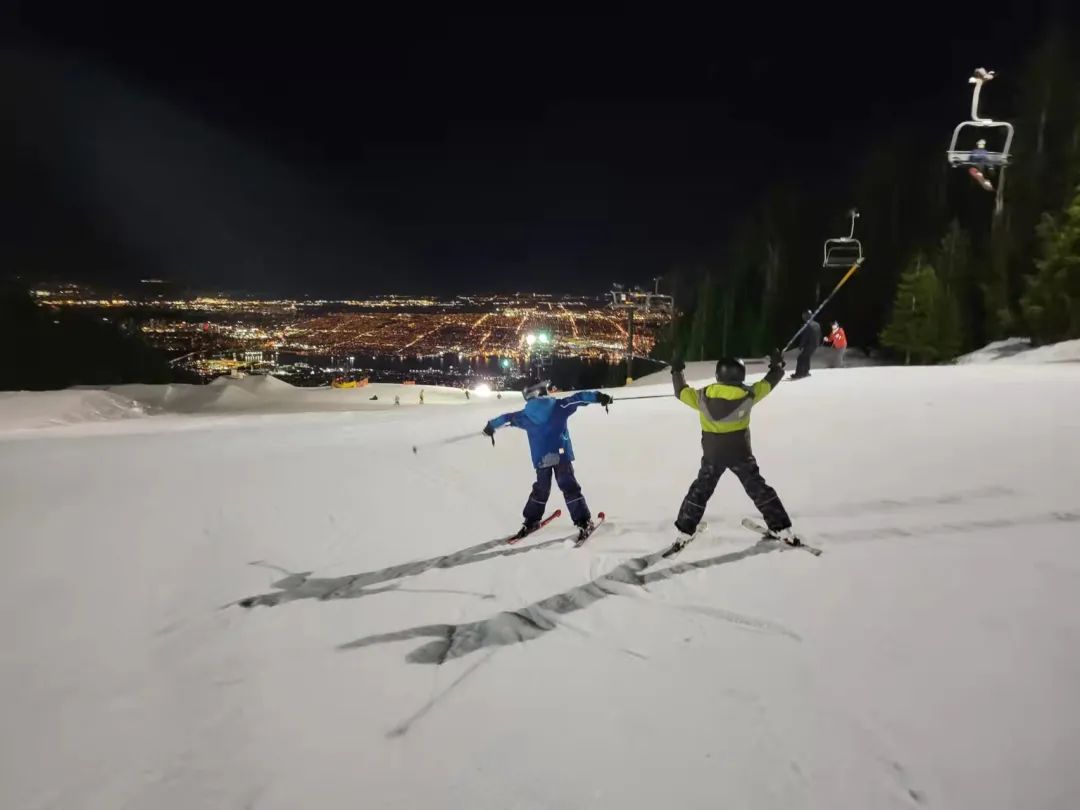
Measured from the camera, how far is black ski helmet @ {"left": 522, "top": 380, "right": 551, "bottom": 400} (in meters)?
6.70

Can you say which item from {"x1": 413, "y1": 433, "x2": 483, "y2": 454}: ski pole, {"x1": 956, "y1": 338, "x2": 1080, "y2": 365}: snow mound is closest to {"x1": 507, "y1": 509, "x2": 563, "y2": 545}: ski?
{"x1": 413, "y1": 433, "x2": 483, "y2": 454}: ski pole

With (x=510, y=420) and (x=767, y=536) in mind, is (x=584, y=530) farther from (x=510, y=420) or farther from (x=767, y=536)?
(x=767, y=536)

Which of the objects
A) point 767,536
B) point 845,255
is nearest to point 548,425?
point 767,536

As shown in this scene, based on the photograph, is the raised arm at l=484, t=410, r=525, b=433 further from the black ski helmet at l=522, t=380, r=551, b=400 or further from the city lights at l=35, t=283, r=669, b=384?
the city lights at l=35, t=283, r=669, b=384

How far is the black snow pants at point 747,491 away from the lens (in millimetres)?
5883

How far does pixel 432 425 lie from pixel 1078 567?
38.4ft

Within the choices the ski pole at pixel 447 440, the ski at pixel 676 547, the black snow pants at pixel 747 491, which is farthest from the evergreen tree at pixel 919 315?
the ski at pixel 676 547

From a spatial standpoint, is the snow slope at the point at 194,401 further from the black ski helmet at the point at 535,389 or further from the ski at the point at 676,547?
the ski at the point at 676,547

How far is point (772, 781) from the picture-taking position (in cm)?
310

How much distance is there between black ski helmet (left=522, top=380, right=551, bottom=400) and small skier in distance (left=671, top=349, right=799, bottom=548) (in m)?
1.46

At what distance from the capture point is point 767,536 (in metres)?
6.36

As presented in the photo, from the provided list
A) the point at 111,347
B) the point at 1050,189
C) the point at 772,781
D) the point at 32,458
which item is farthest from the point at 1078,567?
the point at 111,347

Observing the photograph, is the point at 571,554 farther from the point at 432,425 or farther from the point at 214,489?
the point at 432,425

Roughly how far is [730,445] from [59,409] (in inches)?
1008
